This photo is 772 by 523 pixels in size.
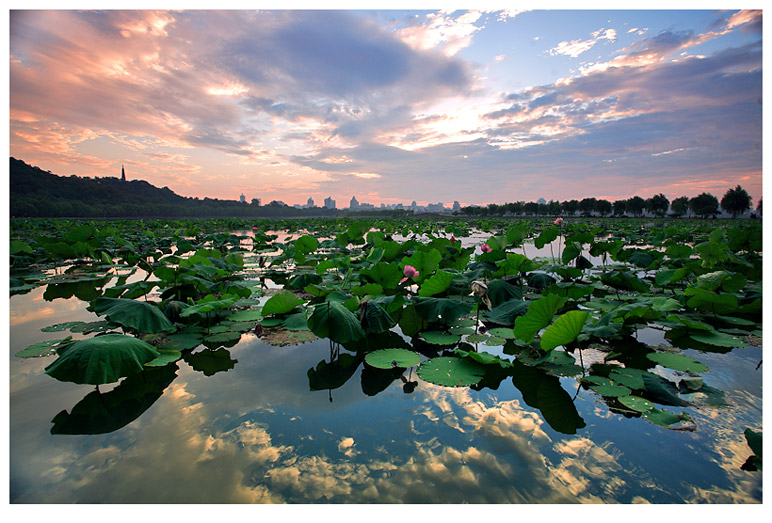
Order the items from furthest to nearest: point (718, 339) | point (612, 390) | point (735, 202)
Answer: point (735, 202) → point (718, 339) → point (612, 390)

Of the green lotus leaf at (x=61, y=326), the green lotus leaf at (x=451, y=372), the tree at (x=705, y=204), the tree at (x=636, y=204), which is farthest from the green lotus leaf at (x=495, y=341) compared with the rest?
the tree at (x=636, y=204)

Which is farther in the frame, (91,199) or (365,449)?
(91,199)

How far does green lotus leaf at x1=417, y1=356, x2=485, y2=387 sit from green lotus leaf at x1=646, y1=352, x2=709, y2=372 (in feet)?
3.97

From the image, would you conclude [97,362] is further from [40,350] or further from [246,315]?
[246,315]

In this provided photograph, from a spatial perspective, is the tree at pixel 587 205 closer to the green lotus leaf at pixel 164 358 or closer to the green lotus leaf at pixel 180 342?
the green lotus leaf at pixel 180 342

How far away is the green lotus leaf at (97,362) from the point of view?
5.87 ft

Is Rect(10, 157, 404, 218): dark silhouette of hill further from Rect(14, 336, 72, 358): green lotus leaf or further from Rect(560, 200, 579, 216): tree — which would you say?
Rect(560, 200, 579, 216): tree

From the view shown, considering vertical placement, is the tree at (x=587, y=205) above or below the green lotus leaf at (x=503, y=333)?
above

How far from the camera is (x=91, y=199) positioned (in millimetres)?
46812

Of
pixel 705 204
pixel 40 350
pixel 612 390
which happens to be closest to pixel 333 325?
pixel 612 390

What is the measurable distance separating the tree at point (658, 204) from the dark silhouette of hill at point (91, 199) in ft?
185

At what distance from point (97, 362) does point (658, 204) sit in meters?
57.9

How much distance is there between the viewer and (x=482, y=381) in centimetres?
219

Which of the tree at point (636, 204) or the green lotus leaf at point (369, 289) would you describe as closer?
the green lotus leaf at point (369, 289)
